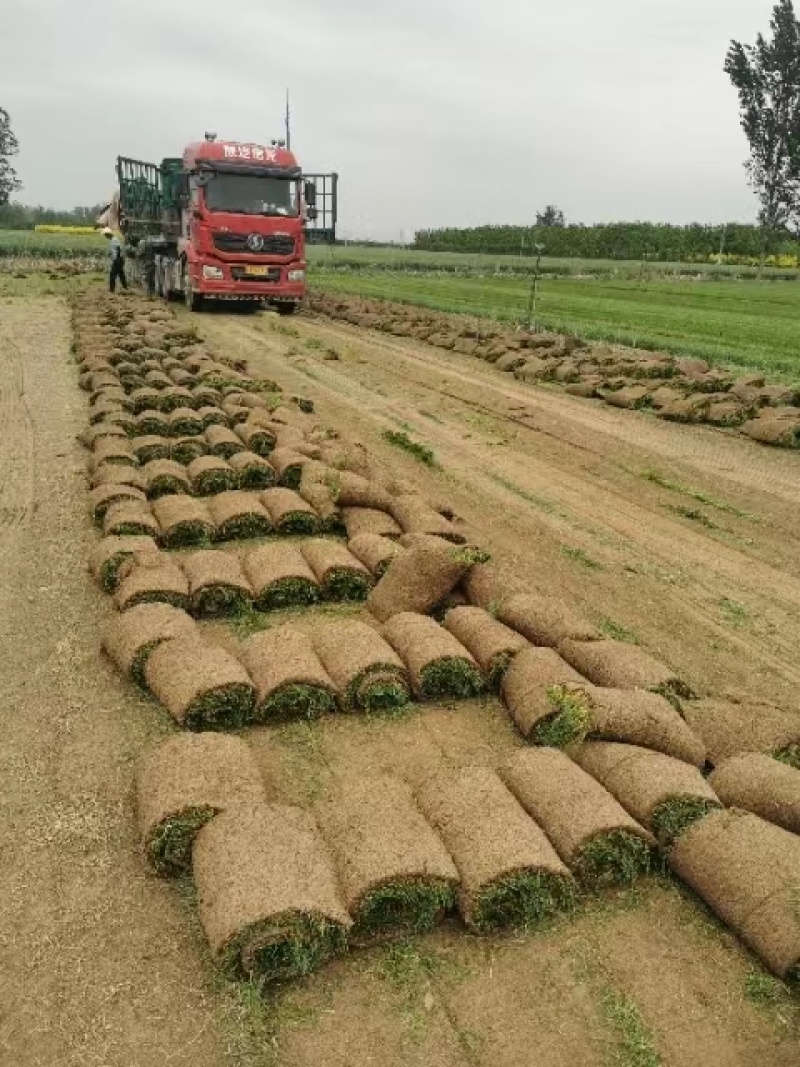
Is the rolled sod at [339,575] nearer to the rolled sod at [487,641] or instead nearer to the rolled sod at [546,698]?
the rolled sod at [487,641]

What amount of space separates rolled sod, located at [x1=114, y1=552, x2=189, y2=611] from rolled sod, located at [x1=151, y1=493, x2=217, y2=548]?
3.14ft

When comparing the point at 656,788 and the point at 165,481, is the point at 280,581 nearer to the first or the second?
the point at 165,481

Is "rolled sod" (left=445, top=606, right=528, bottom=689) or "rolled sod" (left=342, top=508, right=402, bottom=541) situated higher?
"rolled sod" (left=342, top=508, right=402, bottom=541)

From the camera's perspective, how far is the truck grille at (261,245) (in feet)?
67.3

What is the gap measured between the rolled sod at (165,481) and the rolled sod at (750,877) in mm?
5504

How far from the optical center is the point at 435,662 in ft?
16.2

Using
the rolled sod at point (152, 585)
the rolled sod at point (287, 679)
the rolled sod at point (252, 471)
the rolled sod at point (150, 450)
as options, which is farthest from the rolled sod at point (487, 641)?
the rolled sod at point (150, 450)

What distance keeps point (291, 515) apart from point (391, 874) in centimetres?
429

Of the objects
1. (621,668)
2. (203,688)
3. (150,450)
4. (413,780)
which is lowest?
(413,780)

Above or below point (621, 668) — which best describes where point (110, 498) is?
above

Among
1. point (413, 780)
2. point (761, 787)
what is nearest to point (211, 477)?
point (413, 780)

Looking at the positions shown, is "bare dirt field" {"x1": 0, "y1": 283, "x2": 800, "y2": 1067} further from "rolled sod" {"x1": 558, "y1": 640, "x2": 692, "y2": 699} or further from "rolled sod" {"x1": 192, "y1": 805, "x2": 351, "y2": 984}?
"rolled sod" {"x1": 558, "y1": 640, "x2": 692, "y2": 699}

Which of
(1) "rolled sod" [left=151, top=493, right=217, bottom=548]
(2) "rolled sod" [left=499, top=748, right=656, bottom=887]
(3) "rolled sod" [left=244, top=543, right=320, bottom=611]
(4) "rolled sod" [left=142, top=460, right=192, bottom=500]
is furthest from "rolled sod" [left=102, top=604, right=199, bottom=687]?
(4) "rolled sod" [left=142, top=460, right=192, bottom=500]

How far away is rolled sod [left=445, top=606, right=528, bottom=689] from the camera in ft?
16.5
